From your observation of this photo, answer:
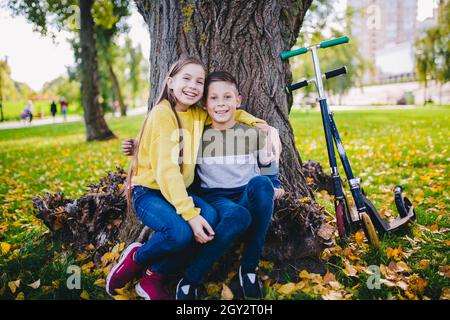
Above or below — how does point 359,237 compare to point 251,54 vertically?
below

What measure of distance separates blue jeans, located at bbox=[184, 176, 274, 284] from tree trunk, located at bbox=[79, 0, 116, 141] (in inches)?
412

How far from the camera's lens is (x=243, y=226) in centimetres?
211

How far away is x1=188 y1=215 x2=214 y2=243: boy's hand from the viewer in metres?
2.04

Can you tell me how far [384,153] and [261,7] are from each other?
4978mm

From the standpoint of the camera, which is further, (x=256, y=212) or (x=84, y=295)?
(x=84, y=295)

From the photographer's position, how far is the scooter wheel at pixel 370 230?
2602 mm

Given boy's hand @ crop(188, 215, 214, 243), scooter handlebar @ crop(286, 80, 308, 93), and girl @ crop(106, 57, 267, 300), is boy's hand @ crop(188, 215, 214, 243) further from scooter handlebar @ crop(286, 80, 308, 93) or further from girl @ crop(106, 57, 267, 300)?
scooter handlebar @ crop(286, 80, 308, 93)

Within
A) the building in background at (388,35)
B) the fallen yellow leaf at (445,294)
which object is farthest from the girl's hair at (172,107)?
the building in background at (388,35)

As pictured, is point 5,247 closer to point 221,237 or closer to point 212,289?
point 212,289

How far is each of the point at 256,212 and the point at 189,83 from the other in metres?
0.96

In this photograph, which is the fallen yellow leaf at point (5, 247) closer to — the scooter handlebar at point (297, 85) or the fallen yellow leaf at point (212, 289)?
the fallen yellow leaf at point (212, 289)

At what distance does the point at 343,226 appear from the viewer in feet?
9.07

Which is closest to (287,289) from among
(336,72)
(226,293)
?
(226,293)
